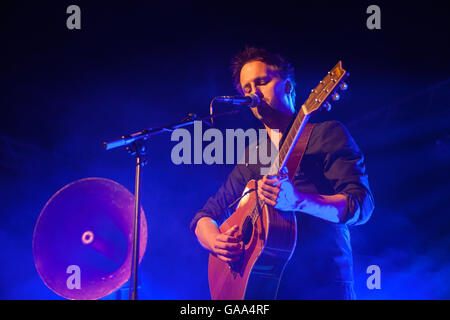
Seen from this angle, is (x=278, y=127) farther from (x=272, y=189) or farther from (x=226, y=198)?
(x=272, y=189)

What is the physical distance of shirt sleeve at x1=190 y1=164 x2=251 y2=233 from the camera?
2746mm

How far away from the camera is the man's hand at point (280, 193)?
1.78 meters

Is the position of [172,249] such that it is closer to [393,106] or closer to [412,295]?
[412,295]

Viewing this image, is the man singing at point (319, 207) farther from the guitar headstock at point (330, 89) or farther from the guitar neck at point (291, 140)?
the guitar headstock at point (330, 89)

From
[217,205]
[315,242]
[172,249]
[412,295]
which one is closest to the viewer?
[315,242]

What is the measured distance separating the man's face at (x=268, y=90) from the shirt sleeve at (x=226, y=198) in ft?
1.47

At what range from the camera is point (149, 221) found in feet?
14.1

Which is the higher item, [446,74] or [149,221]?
[446,74]

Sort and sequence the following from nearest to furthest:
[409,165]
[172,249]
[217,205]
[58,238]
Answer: [217,205], [58,238], [409,165], [172,249]

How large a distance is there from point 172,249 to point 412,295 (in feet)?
8.20

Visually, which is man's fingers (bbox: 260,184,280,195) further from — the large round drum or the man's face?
the large round drum

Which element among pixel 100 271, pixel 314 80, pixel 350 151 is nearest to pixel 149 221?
pixel 100 271

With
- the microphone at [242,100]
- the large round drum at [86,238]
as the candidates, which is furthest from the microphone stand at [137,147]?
the large round drum at [86,238]

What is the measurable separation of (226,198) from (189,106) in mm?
1953
